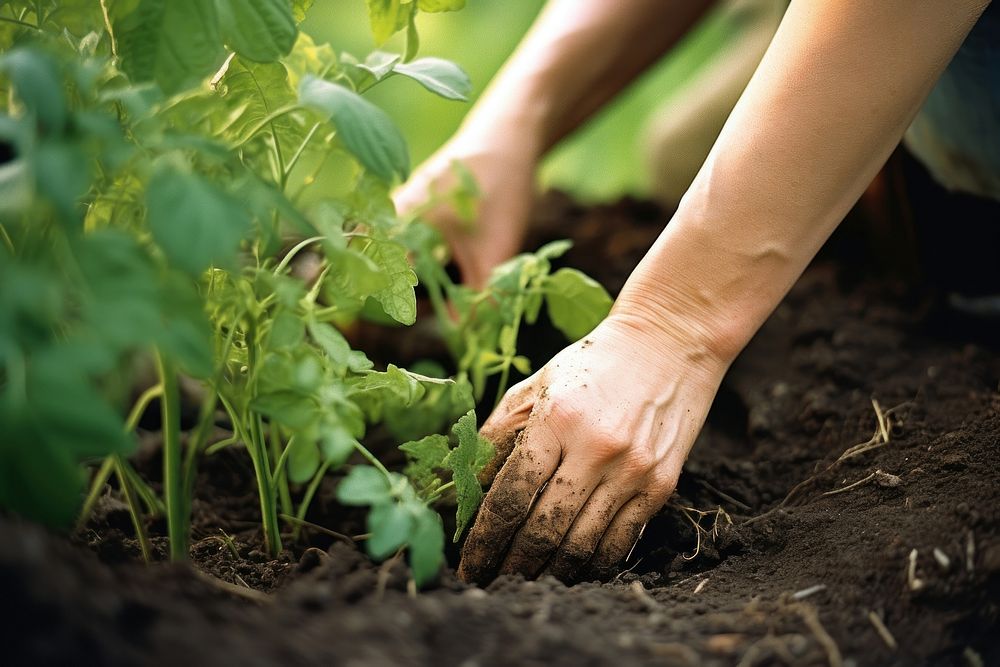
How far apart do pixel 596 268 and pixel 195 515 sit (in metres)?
0.97

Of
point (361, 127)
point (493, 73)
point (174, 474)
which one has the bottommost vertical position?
point (174, 474)

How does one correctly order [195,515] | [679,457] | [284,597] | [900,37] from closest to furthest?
[284,597]
[900,37]
[679,457]
[195,515]

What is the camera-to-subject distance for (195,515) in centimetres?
122

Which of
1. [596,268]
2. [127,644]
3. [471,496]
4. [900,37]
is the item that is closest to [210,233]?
[127,644]

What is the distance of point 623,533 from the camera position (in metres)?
1.03

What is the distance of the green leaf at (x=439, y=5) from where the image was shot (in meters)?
1.01

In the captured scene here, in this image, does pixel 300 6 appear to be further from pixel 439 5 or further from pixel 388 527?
pixel 388 527

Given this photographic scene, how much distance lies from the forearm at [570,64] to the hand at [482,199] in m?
0.04

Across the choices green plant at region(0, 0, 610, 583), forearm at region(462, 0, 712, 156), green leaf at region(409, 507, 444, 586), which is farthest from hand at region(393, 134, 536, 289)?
green leaf at region(409, 507, 444, 586)

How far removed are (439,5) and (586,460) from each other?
0.56m

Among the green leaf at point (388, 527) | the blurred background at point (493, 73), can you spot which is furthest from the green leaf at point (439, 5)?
the blurred background at point (493, 73)

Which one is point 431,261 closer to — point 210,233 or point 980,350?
point 210,233

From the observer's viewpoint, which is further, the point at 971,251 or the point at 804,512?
the point at 971,251

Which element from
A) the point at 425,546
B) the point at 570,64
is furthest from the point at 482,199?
the point at 425,546
